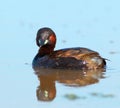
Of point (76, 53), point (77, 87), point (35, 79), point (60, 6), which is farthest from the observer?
point (60, 6)

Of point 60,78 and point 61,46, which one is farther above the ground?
point 60,78

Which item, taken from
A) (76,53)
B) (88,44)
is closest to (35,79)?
(76,53)

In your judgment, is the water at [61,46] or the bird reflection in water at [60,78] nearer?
the water at [61,46]

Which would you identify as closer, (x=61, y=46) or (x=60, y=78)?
(x=60, y=78)

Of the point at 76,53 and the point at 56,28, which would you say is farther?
the point at 56,28

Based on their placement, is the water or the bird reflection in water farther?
the bird reflection in water

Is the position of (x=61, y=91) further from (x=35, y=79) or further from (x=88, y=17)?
(x=88, y=17)
